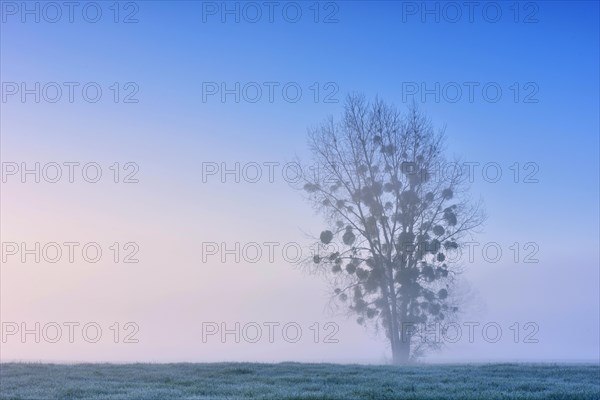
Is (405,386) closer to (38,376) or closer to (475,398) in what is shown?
(475,398)

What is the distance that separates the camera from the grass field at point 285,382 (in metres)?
18.1

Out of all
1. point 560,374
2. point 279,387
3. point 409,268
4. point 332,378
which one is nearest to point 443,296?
point 409,268

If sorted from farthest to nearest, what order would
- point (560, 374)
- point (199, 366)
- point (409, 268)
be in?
point (409, 268) → point (199, 366) → point (560, 374)

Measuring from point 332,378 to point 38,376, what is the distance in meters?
8.90

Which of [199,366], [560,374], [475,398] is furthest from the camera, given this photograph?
[199,366]

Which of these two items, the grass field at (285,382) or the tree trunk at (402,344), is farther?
the tree trunk at (402,344)

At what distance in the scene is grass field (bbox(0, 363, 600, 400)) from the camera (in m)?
18.1

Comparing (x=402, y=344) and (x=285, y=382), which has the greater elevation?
(x=285, y=382)

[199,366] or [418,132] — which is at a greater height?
[418,132]

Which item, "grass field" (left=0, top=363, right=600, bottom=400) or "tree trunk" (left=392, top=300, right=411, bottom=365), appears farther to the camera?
"tree trunk" (left=392, top=300, right=411, bottom=365)

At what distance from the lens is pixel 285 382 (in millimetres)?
21203

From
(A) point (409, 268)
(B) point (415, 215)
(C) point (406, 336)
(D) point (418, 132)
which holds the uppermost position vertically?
(D) point (418, 132)

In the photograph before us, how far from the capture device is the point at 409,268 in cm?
4116

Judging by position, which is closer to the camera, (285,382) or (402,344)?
(285,382)
